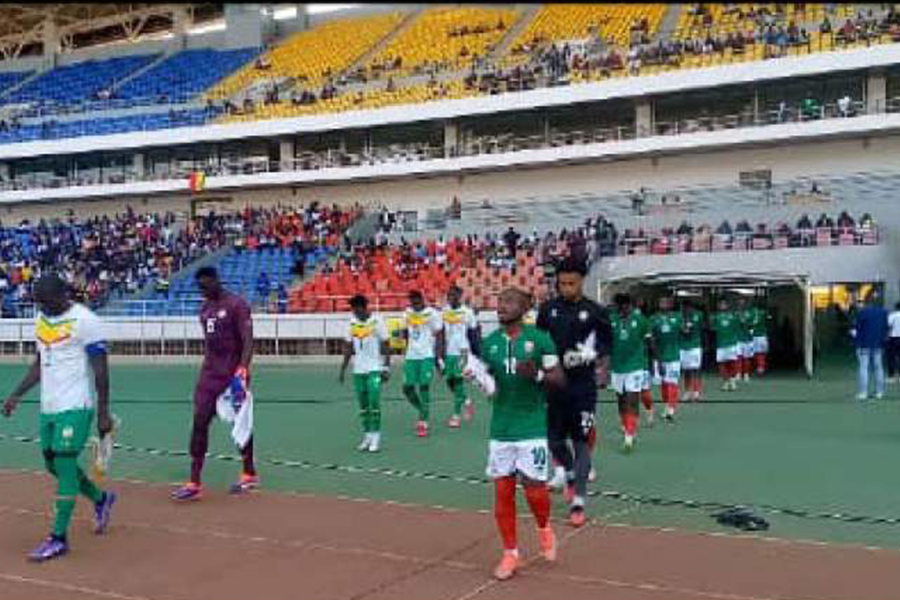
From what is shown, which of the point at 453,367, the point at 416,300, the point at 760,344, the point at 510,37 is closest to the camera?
the point at 416,300

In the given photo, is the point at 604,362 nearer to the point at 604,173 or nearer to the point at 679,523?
the point at 679,523

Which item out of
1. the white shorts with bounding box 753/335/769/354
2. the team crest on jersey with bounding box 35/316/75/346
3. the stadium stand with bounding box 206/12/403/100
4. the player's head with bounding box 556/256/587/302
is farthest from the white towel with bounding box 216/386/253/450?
the stadium stand with bounding box 206/12/403/100

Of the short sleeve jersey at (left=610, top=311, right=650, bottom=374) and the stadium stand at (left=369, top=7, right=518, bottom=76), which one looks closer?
the short sleeve jersey at (left=610, top=311, right=650, bottom=374)

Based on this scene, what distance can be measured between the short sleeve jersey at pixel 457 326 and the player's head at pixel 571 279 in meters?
7.14

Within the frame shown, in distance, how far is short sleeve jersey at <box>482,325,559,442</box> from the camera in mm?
6617

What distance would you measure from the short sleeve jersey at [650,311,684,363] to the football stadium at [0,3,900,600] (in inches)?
3.8

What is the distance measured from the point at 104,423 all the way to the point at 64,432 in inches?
12.5

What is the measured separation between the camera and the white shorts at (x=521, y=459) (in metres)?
6.61

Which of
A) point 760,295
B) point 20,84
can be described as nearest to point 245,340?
point 760,295

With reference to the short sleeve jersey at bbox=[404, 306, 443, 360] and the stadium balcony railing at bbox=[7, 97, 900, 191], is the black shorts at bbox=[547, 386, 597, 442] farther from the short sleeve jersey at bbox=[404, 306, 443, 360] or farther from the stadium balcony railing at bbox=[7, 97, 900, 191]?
the stadium balcony railing at bbox=[7, 97, 900, 191]

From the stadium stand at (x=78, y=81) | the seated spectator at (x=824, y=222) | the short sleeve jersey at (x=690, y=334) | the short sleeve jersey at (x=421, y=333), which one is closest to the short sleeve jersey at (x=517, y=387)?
the short sleeve jersey at (x=421, y=333)

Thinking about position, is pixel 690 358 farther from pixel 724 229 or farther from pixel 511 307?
pixel 724 229

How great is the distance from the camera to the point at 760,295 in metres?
24.5

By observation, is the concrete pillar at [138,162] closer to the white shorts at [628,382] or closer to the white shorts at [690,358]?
the white shorts at [690,358]
